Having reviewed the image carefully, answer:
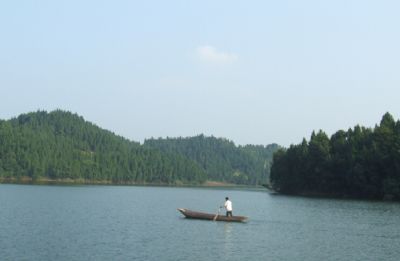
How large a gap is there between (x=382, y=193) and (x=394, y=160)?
27.0 feet

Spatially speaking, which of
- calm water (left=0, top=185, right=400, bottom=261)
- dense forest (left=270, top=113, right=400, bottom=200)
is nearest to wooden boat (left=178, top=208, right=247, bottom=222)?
calm water (left=0, top=185, right=400, bottom=261)

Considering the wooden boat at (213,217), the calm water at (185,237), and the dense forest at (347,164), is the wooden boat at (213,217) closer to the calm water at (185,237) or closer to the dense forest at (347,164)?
the calm water at (185,237)

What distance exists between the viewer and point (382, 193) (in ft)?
430

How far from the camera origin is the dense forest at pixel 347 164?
130913mm

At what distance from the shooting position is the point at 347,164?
144 meters

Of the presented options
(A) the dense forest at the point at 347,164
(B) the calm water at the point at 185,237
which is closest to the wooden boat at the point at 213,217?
(B) the calm water at the point at 185,237

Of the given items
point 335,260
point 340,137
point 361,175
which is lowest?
point 335,260

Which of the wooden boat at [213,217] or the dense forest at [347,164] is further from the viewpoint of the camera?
the dense forest at [347,164]

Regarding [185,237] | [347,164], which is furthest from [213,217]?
[347,164]

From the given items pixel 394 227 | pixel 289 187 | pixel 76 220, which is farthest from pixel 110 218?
pixel 289 187

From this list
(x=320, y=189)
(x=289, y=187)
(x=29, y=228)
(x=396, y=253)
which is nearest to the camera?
(x=396, y=253)

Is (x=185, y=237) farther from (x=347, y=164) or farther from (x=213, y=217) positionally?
(x=347, y=164)

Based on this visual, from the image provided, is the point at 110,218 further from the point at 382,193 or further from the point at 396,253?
the point at 382,193

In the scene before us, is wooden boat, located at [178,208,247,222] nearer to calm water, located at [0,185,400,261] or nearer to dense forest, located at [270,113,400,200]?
calm water, located at [0,185,400,261]
